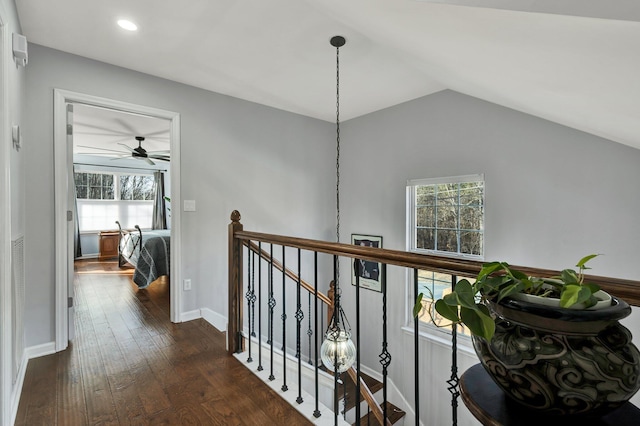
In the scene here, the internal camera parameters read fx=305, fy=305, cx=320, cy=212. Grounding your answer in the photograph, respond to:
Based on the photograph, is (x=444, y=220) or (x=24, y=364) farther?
(x=444, y=220)

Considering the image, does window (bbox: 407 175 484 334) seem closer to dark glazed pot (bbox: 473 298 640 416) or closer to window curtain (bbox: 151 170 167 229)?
dark glazed pot (bbox: 473 298 640 416)

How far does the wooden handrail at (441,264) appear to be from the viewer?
711 mm

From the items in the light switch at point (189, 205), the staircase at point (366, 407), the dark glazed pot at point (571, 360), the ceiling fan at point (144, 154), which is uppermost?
the ceiling fan at point (144, 154)

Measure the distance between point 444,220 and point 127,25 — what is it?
3512 millimetres

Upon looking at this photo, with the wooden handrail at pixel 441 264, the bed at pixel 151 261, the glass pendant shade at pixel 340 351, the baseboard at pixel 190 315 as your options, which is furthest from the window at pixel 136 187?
the wooden handrail at pixel 441 264

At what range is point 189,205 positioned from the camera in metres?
3.17

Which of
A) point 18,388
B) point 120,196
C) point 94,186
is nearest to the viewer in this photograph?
point 18,388

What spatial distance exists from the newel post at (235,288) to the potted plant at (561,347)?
1915 millimetres

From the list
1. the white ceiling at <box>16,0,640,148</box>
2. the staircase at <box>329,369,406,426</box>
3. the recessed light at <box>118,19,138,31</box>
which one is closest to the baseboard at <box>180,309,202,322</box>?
the staircase at <box>329,369,406,426</box>

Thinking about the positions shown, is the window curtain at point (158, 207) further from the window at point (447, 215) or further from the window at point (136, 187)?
the window at point (447, 215)

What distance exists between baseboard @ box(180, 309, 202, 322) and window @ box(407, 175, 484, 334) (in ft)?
7.87

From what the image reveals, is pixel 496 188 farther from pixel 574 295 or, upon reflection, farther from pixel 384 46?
pixel 574 295

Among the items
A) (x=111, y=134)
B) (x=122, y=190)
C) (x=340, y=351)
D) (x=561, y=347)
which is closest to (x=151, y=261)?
(x=111, y=134)

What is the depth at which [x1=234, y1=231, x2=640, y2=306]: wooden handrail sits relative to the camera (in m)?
0.71
